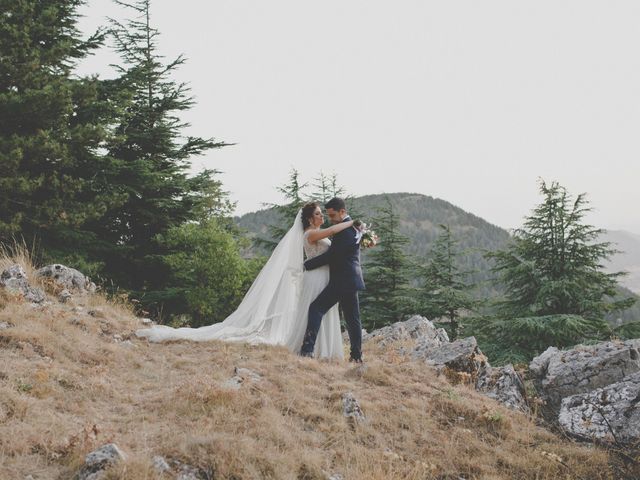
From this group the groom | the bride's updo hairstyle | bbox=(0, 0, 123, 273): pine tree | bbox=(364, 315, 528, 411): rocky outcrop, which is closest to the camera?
bbox=(364, 315, 528, 411): rocky outcrop

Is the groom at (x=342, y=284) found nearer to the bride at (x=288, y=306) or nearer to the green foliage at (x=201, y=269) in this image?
the bride at (x=288, y=306)

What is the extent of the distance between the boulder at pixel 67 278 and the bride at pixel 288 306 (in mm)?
2872

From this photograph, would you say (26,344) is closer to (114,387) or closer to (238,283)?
(114,387)

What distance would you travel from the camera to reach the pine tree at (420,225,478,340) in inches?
948

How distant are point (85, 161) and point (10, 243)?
12.3 ft

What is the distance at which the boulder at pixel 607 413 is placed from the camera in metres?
5.01

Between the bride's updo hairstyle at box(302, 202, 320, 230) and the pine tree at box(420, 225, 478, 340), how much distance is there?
55.3 feet

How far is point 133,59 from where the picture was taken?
779 inches

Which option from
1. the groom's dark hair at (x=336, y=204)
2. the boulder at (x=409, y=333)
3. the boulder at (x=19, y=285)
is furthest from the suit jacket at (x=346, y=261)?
the boulder at (x=19, y=285)

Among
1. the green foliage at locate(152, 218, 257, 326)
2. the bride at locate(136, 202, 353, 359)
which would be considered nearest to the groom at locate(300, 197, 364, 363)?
the bride at locate(136, 202, 353, 359)

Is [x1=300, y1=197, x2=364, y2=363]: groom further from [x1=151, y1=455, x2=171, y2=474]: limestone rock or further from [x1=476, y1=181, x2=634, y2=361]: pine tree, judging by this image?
[x1=476, y1=181, x2=634, y2=361]: pine tree

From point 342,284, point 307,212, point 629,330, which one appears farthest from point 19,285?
point 629,330

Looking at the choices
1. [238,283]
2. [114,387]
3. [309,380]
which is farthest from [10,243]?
[309,380]

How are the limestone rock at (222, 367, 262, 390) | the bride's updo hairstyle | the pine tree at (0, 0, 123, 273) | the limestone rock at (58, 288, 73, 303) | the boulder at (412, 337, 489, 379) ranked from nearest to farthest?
the limestone rock at (222, 367, 262, 390)
the boulder at (412, 337, 489, 379)
the bride's updo hairstyle
the limestone rock at (58, 288, 73, 303)
the pine tree at (0, 0, 123, 273)
